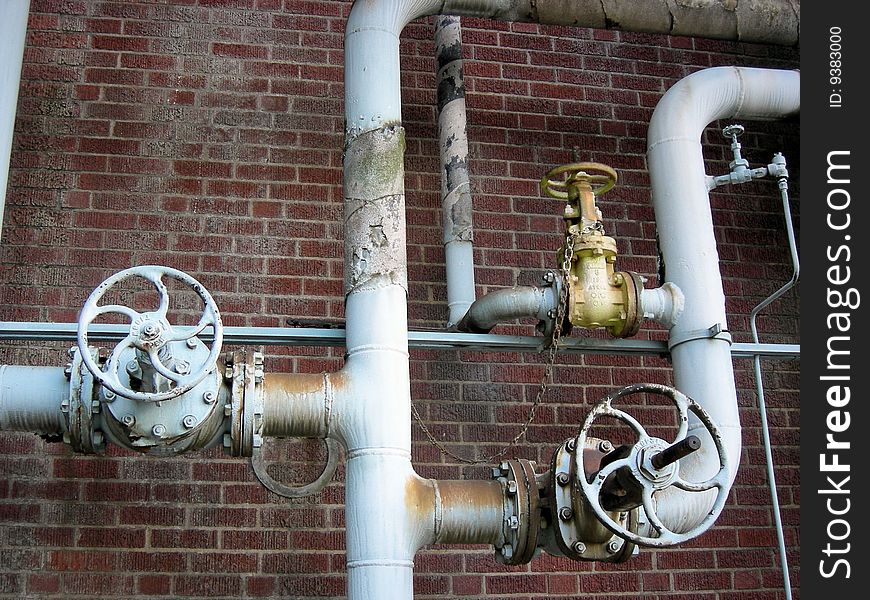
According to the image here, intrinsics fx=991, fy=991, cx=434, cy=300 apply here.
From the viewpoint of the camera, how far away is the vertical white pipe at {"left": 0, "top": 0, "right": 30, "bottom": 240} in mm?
3129

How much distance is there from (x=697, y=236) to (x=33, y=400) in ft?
7.22

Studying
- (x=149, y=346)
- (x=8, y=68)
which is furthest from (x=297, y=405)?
(x=8, y=68)

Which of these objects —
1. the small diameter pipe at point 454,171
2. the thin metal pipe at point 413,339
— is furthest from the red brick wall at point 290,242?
the thin metal pipe at point 413,339

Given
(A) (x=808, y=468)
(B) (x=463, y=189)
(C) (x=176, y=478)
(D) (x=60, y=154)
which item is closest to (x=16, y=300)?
(D) (x=60, y=154)

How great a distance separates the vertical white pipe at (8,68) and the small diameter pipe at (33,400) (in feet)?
1.97

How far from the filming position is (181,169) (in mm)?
4039

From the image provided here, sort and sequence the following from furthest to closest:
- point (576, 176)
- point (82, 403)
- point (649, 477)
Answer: point (576, 176) → point (82, 403) → point (649, 477)

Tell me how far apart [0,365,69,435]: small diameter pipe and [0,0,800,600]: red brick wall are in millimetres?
831

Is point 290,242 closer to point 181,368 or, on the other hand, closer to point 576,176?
point 576,176

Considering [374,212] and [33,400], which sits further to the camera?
[374,212]

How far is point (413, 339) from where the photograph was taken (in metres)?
3.26

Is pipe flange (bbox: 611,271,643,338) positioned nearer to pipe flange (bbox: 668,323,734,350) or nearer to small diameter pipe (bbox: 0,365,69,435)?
pipe flange (bbox: 668,323,734,350)

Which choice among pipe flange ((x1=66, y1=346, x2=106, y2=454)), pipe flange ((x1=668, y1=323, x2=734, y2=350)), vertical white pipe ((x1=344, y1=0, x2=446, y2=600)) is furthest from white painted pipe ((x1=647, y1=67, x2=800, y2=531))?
pipe flange ((x1=66, y1=346, x2=106, y2=454))

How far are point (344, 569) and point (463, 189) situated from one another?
5.04 ft
